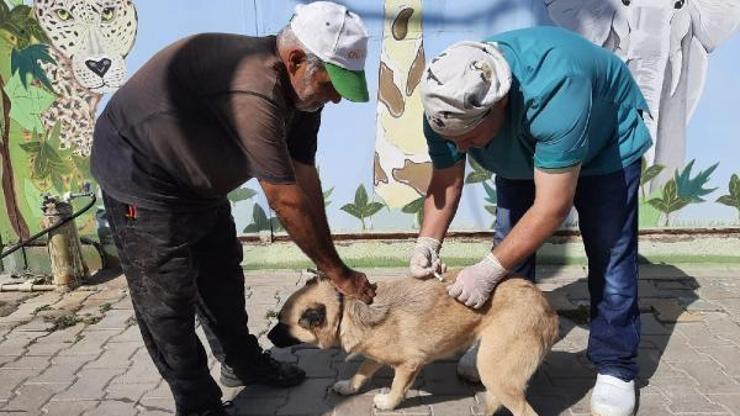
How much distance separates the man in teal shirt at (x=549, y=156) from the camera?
2695 millimetres

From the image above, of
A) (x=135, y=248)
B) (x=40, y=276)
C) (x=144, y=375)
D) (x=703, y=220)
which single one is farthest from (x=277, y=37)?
(x=703, y=220)

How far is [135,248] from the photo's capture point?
2941 mm

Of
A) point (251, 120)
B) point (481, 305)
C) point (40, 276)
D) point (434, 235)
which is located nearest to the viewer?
point (251, 120)

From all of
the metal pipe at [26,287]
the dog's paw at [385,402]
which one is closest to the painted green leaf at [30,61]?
the metal pipe at [26,287]

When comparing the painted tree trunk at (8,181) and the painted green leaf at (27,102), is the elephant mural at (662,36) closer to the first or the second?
the painted green leaf at (27,102)

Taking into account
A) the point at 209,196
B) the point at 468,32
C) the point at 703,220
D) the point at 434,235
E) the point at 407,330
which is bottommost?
the point at 703,220

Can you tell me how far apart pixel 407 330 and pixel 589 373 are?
1.42m

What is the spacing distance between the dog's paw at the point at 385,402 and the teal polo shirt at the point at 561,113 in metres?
1.37

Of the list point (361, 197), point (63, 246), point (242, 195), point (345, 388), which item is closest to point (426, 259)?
point (345, 388)

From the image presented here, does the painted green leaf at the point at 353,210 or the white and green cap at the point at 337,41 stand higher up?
the white and green cap at the point at 337,41

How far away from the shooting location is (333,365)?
4.15 metres

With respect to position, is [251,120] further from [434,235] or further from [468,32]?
[468,32]

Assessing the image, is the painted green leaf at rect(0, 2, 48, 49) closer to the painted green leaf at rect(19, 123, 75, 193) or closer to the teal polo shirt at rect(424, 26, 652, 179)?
the painted green leaf at rect(19, 123, 75, 193)

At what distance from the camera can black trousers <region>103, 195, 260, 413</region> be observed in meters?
2.92
